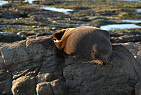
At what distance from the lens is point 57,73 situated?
17.6ft

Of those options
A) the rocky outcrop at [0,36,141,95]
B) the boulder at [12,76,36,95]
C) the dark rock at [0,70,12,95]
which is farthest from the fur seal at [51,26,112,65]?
the dark rock at [0,70,12,95]

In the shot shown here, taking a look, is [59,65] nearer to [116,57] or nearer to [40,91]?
[40,91]

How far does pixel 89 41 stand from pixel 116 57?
918mm

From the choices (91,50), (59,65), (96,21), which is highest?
(91,50)

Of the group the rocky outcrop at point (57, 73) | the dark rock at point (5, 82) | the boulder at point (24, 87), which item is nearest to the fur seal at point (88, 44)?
the rocky outcrop at point (57, 73)

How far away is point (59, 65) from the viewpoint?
5633mm

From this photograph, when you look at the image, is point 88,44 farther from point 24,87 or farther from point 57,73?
point 24,87

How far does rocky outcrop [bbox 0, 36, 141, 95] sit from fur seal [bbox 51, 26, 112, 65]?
178mm

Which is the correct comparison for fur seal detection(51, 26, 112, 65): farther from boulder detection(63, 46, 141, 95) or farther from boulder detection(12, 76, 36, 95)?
boulder detection(12, 76, 36, 95)

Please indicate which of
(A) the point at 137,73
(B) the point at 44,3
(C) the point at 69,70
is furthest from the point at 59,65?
(B) the point at 44,3

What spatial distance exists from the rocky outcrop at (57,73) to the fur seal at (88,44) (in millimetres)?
178

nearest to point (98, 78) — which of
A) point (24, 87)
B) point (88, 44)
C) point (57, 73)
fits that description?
point (88, 44)

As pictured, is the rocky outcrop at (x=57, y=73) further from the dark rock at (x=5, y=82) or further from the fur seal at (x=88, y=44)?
the fur seal at (x=88, y=44)

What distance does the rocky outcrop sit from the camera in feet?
16.8
